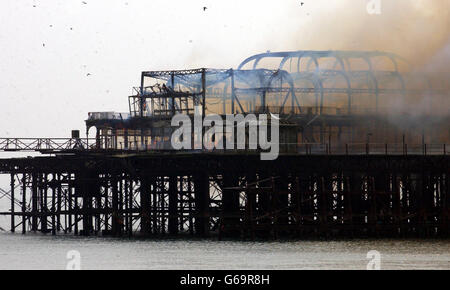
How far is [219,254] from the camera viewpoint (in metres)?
86.8

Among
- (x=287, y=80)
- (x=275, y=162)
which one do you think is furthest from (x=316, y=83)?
(x=275, y=162)

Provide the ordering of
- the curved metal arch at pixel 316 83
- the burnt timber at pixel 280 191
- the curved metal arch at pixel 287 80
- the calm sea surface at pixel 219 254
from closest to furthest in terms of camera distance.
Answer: the calm sea surface at pixel 219 254
the burnt timber at pixel 280 191
the curved metal arch at pixel 287 80
the curved metal arch at pixel 316 83

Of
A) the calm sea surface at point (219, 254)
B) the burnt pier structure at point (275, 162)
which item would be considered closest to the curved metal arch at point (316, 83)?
the burnt pier structure at point (275, 162)

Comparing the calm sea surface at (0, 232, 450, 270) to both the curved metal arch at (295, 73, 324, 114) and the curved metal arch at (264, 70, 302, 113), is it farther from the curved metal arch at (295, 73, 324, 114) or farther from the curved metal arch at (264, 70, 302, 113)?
the curved metal arch at (295, 73, 324, 114)

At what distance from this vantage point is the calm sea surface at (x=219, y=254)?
265 ft

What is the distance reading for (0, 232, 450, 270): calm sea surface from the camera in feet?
265

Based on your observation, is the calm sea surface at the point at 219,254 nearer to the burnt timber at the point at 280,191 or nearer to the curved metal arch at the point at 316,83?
the burnt timber at the point at 280,191

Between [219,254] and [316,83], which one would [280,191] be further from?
[316,83]

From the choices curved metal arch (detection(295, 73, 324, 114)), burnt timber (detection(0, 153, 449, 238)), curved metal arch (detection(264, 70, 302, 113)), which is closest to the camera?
burnt timber (detection(0, 153, 449, 238))

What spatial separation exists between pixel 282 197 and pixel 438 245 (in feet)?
50.9

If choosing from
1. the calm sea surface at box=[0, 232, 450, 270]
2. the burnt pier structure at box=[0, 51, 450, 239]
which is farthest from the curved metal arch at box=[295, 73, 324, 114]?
the calm sea surface at box=[0, 232, 450, 270]

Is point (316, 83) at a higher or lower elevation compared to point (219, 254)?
higher
